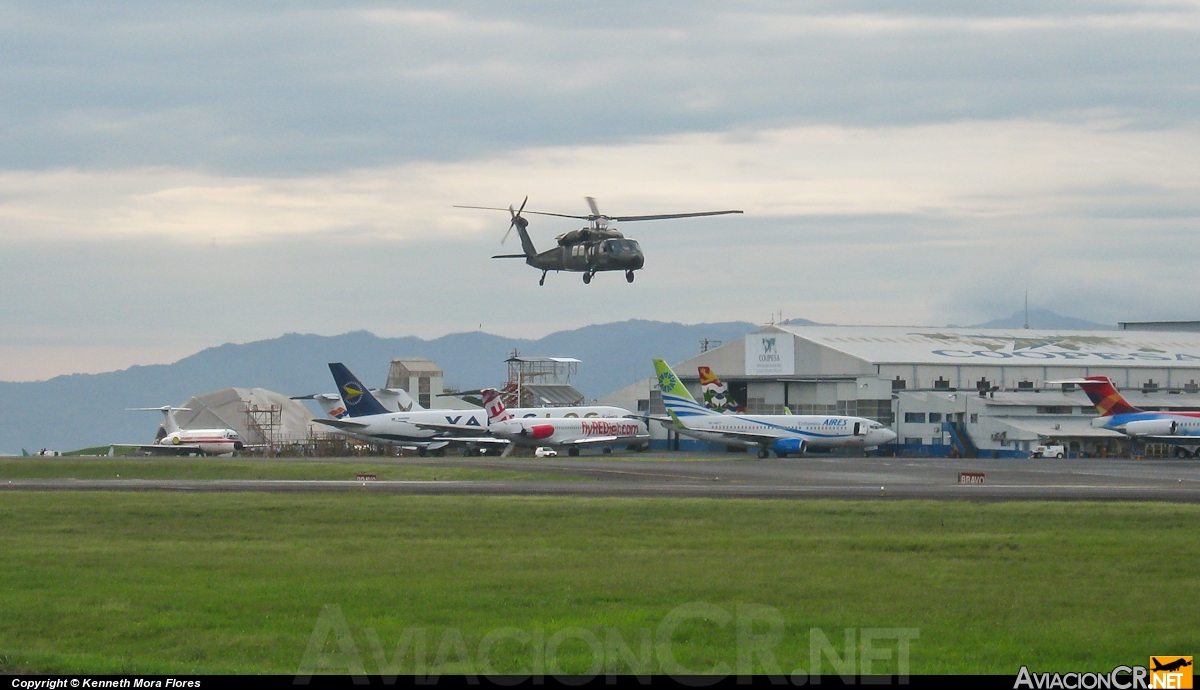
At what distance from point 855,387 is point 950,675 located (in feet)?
327

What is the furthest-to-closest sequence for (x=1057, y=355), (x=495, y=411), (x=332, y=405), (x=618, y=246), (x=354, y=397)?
(x=1057, y=355) < (x=332, y=405) < (x=354, y=397) < (x=495, y=411) < (x=618, y=246)

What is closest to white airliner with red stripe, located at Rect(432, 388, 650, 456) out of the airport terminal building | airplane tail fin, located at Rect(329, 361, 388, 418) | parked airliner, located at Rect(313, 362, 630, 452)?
parked airliner, located at Rect(313, 362, 630, 452)

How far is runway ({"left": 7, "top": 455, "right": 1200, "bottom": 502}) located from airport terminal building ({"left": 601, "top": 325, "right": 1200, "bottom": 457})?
31901 mm

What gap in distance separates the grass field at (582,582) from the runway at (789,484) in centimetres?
868

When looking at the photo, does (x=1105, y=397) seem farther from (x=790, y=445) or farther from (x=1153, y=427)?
(x=790, y=445)

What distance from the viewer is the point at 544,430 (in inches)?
3971

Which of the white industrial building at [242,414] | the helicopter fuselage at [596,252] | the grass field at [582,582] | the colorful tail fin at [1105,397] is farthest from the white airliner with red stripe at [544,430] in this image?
the grass field at [582,582]

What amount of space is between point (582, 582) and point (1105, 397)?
281ft

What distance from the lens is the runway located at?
4716 centimetres

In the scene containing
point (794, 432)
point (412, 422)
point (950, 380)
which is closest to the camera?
point (794, 432)

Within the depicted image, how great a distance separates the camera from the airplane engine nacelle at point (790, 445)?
94.6 meters

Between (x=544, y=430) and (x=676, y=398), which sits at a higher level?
(x=676, y=398)

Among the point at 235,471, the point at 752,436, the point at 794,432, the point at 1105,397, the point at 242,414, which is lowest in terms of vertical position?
the point at 235,471

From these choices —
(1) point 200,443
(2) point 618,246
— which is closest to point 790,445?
(2) point 618,246
